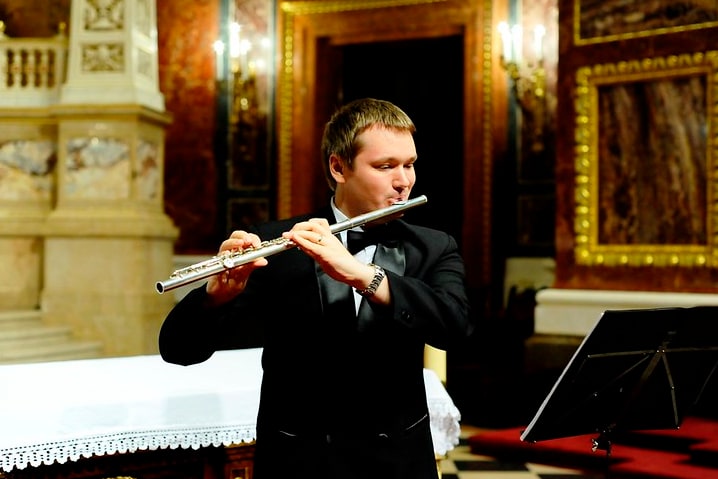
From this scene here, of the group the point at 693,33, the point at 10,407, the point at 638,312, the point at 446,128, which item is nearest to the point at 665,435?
the point at 693,33

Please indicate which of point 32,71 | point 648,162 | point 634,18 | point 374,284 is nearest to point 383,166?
point 374,284

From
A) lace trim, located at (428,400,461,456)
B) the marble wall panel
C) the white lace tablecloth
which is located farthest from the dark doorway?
the white lace tablecloth

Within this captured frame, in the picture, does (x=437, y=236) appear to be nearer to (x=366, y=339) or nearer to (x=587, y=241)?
(x=366, y=339)

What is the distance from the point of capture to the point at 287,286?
2.15m

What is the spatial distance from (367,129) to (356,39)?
31.3ft

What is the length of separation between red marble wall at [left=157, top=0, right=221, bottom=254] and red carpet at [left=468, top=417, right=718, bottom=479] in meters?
5.73

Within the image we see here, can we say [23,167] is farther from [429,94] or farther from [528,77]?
[528,77]

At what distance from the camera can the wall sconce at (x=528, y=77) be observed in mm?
9984

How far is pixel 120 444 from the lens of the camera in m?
3.11

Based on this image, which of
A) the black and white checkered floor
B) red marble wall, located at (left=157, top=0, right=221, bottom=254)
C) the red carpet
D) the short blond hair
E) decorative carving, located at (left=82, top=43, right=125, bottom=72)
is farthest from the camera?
red marble wall, located at (left=157, top=0, right=221, bottom=254)

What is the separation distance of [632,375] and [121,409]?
160cm

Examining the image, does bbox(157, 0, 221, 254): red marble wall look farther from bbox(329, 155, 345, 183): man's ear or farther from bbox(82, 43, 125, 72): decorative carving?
bbox(329, 155, 345, 183): man's ear

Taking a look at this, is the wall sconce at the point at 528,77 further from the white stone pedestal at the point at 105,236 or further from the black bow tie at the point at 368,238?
the black bow tie at the point at 368,238

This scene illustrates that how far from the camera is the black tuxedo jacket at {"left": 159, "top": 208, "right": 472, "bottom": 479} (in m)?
2.07
